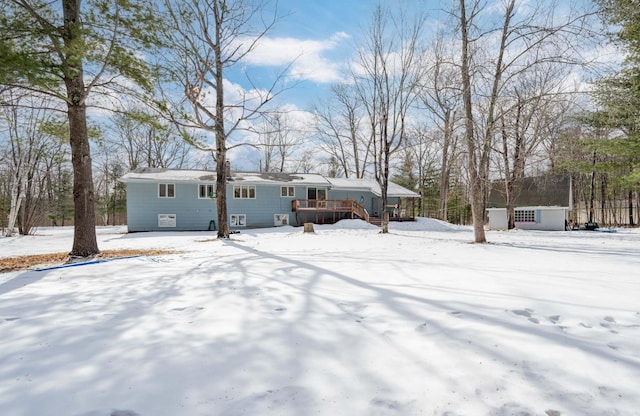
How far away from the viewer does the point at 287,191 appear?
859 inches

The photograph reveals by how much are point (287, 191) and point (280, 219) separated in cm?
205

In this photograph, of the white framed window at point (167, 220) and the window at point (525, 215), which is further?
the window at point (525, 215)

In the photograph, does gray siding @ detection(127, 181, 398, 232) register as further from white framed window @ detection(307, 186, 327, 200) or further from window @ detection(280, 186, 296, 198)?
white framed window @ detection(307, 186, 327, 200)

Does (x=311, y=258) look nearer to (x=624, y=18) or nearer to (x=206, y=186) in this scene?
(x=624, y=18)

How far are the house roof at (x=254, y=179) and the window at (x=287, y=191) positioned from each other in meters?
0.53

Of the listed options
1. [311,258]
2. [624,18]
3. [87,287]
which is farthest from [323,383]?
[624,18]

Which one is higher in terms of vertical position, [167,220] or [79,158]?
[79,158]

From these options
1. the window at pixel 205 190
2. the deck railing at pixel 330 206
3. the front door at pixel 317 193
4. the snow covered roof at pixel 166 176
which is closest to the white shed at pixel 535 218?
the deck railing at pixel 330 206

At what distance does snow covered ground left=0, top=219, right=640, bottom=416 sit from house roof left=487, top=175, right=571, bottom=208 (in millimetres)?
19551

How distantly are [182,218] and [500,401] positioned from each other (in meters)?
19.8

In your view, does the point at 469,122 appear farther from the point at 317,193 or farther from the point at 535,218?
the point at 535,218

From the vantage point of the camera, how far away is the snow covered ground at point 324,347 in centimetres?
160

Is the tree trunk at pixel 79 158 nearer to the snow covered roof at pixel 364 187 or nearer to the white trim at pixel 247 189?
the white trim at pixel 247 189

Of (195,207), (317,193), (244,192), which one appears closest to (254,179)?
(244,192)
